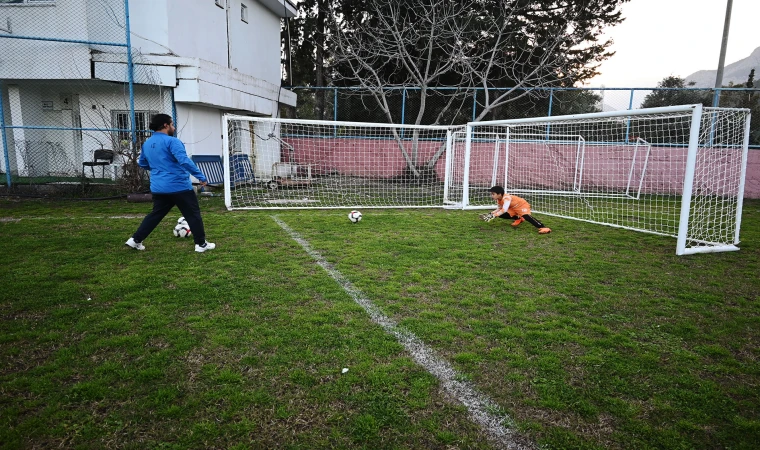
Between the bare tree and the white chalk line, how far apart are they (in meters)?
11.6

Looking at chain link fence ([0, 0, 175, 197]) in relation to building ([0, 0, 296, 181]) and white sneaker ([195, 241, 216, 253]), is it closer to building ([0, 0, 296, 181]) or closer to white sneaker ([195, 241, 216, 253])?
building ([0, 0, 296, 181])

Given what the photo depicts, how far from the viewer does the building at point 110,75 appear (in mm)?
11133

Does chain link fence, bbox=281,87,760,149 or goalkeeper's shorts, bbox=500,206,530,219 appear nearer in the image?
goalkeeper's shorts, bbox=500,206,530,219

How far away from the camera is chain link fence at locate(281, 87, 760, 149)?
14422 millimetres

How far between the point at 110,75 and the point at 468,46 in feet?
39.0

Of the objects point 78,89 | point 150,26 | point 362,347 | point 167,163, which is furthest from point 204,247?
point 78,89

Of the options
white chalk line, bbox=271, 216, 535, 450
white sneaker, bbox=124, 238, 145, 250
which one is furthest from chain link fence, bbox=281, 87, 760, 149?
white chalk line, bbox=271, 216, 535, 450

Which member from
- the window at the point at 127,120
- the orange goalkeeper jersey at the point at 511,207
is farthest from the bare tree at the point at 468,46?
the orange goalkeeper jersey at the point at 511,207

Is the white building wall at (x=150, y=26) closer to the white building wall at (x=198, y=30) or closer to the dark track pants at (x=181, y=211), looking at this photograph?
the white building wall at (x=198, y=30)

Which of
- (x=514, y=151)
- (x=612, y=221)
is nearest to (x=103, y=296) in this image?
(x=612, y=221)

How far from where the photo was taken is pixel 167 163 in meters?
5.58

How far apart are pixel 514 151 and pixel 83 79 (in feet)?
41.8

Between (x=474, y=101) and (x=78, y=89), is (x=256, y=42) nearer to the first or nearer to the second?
(x=78, y=89)

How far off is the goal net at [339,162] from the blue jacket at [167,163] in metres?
6.45
